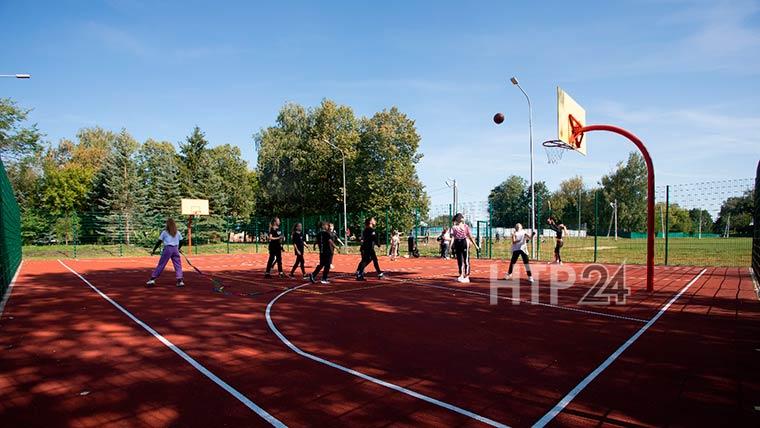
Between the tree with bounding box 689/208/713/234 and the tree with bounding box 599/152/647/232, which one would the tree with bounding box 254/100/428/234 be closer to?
the tree with bounding box 689/208/713/234

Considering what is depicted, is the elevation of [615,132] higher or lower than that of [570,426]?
higher

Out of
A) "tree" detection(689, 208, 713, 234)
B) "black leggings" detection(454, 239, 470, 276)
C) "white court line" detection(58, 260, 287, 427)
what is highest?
"tree" detection(689, 208, 713, 234)

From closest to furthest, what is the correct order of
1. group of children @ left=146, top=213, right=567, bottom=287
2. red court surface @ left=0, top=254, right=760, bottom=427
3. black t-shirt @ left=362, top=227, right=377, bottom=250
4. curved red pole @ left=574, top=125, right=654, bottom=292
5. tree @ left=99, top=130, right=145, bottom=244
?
red court surface @ left=0, top=254, right=760, bottom=427
curved red pole @ left=574, top=125, right=654, bottom=292
group of children @ left=146, top=213, right=567, bottom=287
black t-shirt @ left=362, top=227, right=377, bottom=250
tree @ left=99, top=130, right=145, bottom=244

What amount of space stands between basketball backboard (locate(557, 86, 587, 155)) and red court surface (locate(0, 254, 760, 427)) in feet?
16.0

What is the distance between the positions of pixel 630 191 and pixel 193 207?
7006 centimetres

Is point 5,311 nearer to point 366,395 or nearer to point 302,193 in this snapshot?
point 366,395

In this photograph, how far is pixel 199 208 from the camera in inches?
1361

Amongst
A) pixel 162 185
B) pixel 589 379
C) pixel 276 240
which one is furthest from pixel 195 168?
pixel 589 379

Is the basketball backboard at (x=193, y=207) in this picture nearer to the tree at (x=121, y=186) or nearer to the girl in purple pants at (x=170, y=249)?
the tree at (x=121, y=186)

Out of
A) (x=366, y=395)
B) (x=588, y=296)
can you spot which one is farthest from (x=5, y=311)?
(x=588, y=296)

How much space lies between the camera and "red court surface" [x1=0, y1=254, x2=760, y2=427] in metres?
3.99

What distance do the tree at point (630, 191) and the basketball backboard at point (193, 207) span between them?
61.3m

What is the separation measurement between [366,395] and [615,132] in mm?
10419

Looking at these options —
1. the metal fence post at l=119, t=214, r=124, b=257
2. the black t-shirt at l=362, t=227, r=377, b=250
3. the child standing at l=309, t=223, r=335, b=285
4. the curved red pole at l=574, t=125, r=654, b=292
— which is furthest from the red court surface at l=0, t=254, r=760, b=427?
the metal fence post at l=119, t=214, r=124, b=257
